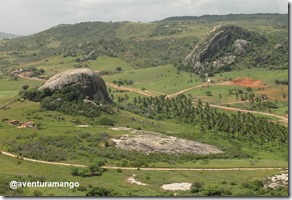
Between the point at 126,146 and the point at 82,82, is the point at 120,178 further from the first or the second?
the point at 82,82

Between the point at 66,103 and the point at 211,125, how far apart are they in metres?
A: 53.2

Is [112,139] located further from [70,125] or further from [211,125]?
[211,125]

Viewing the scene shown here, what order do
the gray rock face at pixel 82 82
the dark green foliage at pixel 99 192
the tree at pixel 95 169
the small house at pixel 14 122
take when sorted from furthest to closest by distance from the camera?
the gray rock face at pixel 82 82, the small house at pixel 14 122, the tree at pixel 95 169, the dark green foliage at pixel 99 192

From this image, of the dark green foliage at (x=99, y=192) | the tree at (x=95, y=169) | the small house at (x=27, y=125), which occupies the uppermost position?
the small house at (x=27, y=125)

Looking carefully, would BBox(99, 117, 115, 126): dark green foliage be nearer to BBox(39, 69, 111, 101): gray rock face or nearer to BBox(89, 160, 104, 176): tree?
BBox(39, 69, 111, 101): gray rock face

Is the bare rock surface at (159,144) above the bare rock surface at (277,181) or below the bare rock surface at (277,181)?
above

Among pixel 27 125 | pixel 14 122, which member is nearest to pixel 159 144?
pixel 27 125

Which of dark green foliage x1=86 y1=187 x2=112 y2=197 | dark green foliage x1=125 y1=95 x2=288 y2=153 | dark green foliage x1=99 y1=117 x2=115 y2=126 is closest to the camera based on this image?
dark green foliage x1=86 y1=187 x2=112 y2=197

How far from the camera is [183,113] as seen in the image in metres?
179

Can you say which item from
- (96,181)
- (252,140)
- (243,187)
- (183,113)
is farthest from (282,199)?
(183,113)

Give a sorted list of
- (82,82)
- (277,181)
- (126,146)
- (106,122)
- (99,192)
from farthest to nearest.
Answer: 1. (82,82)
2. (106,122)
3. (126,146)
4. (277,181)
5. (99,192)

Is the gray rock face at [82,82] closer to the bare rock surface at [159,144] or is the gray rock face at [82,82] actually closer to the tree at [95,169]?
the bare rock surface at [159,144]

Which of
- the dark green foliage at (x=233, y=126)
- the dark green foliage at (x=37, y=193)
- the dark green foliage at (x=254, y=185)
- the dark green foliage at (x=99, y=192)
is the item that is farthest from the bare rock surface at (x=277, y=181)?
the dark green foliage at (x=37, y=193)

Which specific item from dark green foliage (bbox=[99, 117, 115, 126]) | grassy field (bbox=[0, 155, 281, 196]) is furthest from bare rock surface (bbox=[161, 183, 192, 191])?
dark green foliage (bbox=[99, 117, 115, 126])
